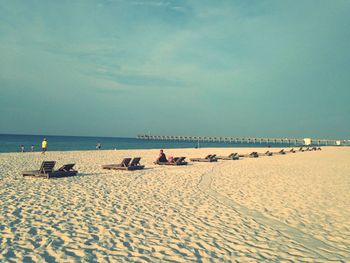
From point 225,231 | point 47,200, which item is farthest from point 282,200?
point 47,200

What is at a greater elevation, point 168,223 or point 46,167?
point 46,167

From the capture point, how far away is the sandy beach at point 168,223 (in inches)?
203

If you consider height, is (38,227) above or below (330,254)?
above

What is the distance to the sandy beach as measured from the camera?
516 cm

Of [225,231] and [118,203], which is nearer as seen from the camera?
[225,231]

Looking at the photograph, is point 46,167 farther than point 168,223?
Yes

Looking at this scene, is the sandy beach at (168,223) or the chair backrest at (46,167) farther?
the chair backrest at (46,167)

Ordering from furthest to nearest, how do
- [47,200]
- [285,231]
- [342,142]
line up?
[342,142], [47,200], [285,231]

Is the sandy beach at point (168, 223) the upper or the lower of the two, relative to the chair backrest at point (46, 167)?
lower

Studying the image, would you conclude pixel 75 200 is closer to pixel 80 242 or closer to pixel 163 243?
pixel 80 242

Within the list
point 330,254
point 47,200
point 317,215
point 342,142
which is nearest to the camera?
point 330,254

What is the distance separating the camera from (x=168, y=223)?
22.7ft

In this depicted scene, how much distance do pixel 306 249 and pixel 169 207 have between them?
3.85 meters

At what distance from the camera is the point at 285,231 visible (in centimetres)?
676
